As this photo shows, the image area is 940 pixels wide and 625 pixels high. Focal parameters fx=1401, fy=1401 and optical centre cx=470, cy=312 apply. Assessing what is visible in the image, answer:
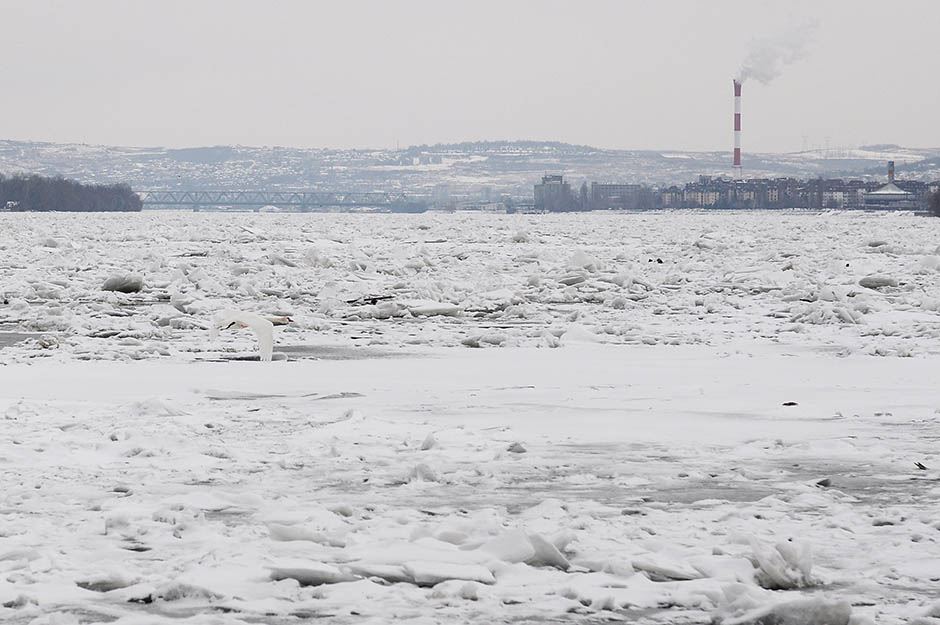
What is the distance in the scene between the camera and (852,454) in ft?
18.9

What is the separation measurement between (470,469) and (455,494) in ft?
1.45

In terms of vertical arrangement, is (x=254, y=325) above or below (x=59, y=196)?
above

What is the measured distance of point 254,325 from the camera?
9555 mm

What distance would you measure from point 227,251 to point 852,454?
64.3ft

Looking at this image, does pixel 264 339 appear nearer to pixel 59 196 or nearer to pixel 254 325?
pixel 254 325

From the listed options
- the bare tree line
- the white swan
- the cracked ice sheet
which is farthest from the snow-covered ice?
the bare tree line

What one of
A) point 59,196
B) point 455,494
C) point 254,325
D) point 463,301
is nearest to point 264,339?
point 254,325

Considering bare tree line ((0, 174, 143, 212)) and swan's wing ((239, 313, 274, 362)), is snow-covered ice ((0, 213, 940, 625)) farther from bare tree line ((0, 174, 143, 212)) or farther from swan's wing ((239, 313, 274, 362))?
bare tree line ((0, 174, 143, 212))

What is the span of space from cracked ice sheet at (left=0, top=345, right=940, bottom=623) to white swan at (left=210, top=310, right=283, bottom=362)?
0.87 meters

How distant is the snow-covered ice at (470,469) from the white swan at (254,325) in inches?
5.3

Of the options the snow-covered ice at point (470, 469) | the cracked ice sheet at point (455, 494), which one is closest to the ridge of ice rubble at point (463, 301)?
the snow-covered ice at point (470, 469)

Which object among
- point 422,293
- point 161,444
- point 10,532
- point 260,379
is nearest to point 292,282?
point 422,293

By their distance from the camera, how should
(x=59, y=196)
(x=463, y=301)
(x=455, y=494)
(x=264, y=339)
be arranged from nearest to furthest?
(x=455, y=494) → (x=264, y=339) → (x=463, y=301) → (x=59, y=196)

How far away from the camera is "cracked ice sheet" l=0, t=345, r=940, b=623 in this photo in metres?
3.72
